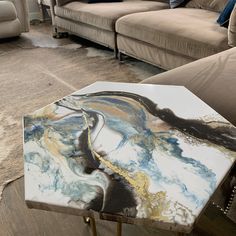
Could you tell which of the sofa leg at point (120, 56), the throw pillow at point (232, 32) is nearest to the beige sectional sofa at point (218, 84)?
the throw pillow at point (232, 32)

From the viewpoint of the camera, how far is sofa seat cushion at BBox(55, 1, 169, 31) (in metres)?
2.75

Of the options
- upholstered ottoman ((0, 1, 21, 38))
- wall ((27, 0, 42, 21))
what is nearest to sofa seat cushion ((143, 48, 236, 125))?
upholstered ottoman ((0, 1, 21, 38))

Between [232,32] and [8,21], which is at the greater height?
[232,32]

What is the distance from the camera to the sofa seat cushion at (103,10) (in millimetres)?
2754

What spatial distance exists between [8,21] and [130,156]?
9.81 feet

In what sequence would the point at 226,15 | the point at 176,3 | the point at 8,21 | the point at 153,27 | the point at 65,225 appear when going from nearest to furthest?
the point at 65,225
the point at 226,15
the point at 153,27
the point at 176,3
the point at 8,21

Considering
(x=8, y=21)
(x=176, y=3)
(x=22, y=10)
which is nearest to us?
(x=176, y=3)

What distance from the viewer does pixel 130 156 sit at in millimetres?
855

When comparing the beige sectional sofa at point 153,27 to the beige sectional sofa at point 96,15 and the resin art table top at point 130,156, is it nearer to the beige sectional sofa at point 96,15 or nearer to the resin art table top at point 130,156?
the beige sectional sofa at point 96,15

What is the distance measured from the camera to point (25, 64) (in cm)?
293

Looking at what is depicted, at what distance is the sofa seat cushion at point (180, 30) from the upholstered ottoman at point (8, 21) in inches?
51.8

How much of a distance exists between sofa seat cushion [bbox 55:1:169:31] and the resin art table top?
1.73m

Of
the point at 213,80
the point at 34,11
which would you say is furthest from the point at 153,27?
the point at 34,11

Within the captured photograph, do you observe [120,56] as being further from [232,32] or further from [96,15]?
[232,32]
